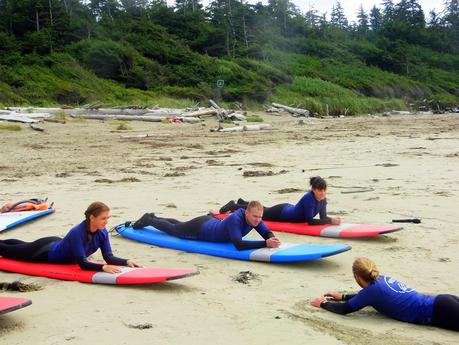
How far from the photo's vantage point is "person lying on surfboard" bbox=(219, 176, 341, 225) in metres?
6.87

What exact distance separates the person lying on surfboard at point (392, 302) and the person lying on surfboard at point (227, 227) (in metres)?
1.62

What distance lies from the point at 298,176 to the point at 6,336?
803cm

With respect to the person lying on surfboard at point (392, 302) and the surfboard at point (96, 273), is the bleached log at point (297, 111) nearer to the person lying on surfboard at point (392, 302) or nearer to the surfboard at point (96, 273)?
the surfboard at point (96, 273)

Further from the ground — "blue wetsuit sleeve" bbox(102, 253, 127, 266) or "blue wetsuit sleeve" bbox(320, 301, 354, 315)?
"blue wetsuit sleeve" bbox(102, 253, 127, 266)

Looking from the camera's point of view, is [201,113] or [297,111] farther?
[297,111]

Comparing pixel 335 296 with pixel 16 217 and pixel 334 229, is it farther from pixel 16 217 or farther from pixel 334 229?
pixel 16 217

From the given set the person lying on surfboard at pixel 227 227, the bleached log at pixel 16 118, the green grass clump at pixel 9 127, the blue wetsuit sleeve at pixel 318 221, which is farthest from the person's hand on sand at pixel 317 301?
Result: the bleached log at pixel 16 118

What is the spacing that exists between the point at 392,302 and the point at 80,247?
2.71 metres

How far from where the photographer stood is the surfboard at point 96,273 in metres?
4.75

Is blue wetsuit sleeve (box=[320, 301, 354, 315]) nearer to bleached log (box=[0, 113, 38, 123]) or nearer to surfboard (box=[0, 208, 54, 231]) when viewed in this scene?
surfboard (box=[0, 208, 54, 231])

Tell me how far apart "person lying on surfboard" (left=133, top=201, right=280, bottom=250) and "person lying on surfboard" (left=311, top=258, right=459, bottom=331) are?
63.6 inches

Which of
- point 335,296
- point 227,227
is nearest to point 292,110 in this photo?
point 227,227

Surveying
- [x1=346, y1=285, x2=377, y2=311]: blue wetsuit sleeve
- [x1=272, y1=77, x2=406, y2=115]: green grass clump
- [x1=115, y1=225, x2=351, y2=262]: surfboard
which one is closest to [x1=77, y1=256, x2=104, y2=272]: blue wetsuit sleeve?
[x1=115, y1=225, x2=351, y2=262]: surfboard

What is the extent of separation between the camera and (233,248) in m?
6.02
